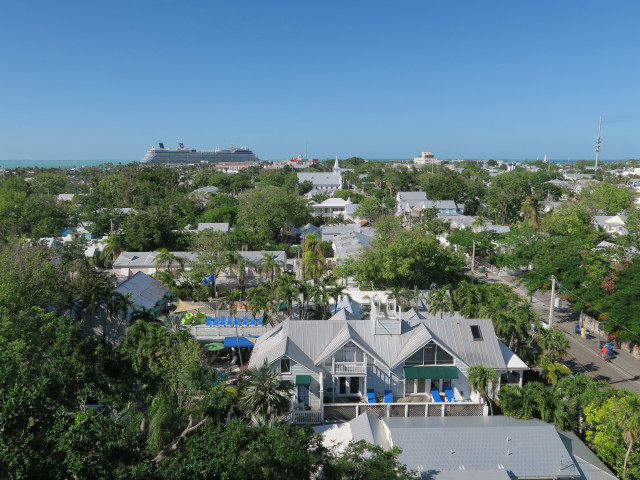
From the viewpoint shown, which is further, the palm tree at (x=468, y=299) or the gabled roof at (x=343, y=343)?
the palm tree at (x=468, y=299)

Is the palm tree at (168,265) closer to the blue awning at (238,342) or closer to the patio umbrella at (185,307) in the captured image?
the patio umbrella at (185,307)

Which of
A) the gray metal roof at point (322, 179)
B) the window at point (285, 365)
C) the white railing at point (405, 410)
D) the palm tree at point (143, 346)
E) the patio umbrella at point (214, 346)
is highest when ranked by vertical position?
the gray metal roof at point (322, 179)

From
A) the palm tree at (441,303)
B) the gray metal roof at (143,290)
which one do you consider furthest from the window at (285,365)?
the gray metal roof at (143,290)

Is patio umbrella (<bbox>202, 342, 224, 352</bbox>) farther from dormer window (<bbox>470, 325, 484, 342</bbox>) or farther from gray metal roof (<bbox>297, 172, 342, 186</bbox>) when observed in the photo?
gray metal roof (<bbox>297, 172, 342, 186</bbox>)

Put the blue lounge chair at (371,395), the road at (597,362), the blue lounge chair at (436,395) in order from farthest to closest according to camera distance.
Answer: the road at (597,362)
the blue lounge chair at (436,395)
the blue lounge chair at (371,395)

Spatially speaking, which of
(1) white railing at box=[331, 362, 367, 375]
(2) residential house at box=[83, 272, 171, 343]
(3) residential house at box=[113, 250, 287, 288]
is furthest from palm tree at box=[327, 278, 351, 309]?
(2) residential house at box=[83, 272, 171, 343]

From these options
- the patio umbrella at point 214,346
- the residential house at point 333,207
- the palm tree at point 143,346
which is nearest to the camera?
the palm tree at point 143,346

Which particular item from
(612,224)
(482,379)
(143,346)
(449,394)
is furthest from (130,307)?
(612,224)
